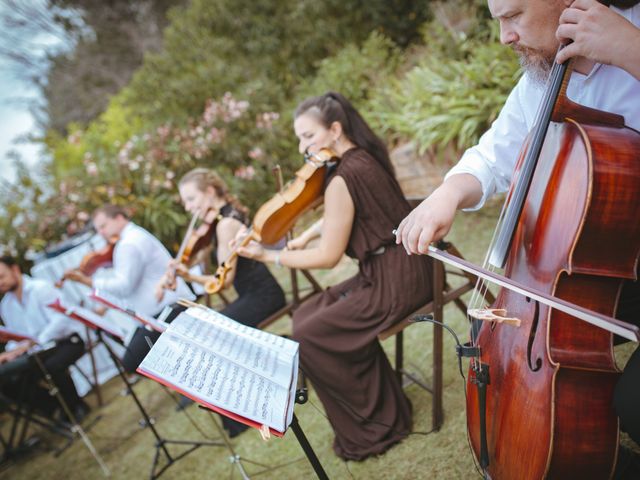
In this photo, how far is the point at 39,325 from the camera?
3.92m

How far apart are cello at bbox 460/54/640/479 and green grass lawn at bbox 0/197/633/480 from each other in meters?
0.64

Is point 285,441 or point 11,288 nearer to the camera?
point 285,441

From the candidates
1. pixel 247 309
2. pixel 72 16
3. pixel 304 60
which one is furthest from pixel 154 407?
pixel 72 16

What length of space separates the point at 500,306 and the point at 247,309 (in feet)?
6.37

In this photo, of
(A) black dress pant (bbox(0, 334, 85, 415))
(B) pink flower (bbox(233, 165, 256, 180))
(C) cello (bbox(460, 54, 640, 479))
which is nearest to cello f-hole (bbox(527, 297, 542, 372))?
(C) cello (bbox(460, 54, 640, 479))

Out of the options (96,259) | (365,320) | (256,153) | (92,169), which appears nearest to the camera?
(365,320)

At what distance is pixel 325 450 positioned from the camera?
240 centimetres

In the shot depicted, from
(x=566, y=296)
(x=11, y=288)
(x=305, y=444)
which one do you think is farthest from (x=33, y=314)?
(x=566, y=296)

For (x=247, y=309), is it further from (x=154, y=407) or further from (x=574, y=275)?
(x=574, y=275)

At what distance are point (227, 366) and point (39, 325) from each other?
3.43 meters

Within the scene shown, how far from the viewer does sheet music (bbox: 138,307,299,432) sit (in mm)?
1134

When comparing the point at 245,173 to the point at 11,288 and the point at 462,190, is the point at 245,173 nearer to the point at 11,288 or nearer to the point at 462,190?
the point at 11,288

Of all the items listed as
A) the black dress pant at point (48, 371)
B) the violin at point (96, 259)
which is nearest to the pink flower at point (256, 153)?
the violin at point (96, 259)

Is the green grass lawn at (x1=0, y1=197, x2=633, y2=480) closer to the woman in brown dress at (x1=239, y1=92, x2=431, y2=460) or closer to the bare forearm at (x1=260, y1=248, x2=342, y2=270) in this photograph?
the woman in brown dress at (x1=239, y1=92, x2=431, y2=460)
